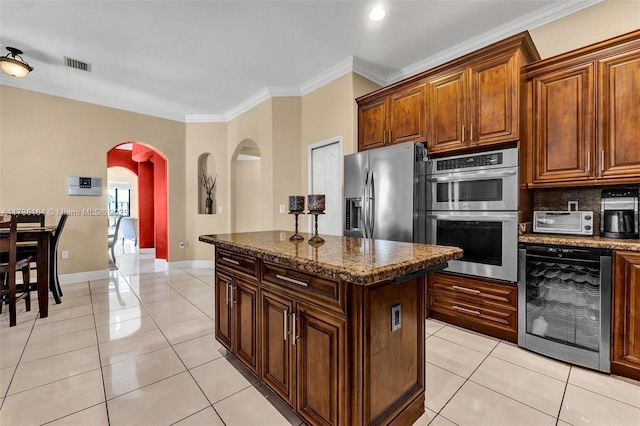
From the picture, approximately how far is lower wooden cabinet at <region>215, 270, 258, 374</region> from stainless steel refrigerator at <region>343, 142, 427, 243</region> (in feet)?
5.49

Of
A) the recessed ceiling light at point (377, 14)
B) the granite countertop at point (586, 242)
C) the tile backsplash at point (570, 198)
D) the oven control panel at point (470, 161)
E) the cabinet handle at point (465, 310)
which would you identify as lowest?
the cabinet handle at point (465, 310)

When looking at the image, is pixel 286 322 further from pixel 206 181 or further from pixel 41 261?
pixel 206 181

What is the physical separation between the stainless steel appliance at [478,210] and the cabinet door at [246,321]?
1.89 m

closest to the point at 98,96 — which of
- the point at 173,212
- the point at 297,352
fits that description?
the point at 173,212

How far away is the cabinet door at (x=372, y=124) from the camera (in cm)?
332

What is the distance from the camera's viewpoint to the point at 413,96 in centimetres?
304

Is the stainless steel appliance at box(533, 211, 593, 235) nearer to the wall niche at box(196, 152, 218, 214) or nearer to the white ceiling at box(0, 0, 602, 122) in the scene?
the white ceiling at box(0, 0, 602, 122)

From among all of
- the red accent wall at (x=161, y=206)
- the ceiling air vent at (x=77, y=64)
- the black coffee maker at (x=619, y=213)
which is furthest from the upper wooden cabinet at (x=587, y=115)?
the red accent wall at (x=161, y=206)

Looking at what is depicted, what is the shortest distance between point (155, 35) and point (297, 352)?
353 cm

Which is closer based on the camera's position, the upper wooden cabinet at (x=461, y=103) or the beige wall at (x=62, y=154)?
the upper wooden cabinet at (x=461, y=103)

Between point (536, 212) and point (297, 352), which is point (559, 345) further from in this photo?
point (297, 352)

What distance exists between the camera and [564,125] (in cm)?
233

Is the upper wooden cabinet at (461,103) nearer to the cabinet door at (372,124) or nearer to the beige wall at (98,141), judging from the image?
the cabinet door at (372,124)

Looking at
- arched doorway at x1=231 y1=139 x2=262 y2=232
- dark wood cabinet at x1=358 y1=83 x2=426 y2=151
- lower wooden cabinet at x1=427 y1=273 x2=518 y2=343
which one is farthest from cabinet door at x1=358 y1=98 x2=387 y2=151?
arched doorway at x1=231 y1=139 x2=262 y2=232
